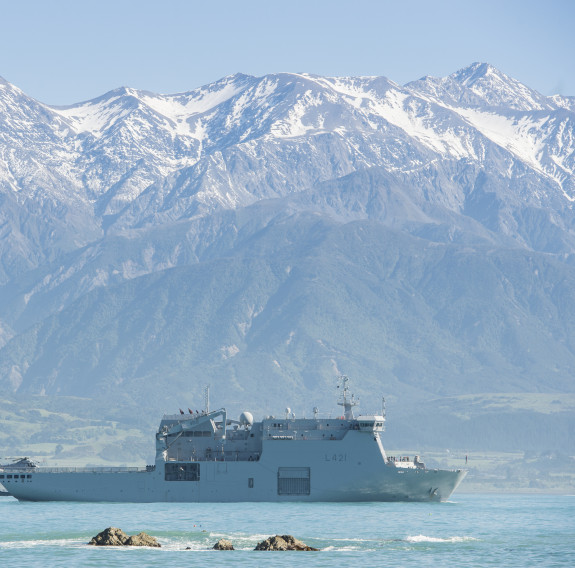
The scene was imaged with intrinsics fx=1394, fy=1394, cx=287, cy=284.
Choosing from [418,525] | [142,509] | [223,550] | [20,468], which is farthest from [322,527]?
[20,468]

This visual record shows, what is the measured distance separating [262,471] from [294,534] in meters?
29.9

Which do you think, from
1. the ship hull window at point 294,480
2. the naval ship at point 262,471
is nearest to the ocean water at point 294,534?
the naval ship at point 262,471

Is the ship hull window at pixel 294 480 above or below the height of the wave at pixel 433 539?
above

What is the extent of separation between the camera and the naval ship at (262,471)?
143125 millimetres

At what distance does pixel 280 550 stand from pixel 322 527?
18091mm

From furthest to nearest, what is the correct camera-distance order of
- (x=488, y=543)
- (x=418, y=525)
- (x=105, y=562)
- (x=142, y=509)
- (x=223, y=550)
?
(x=142, y=509)
(x=418, y=525)
(x=488, y=543)
(x=223, y=550)
(x=105, y=562)

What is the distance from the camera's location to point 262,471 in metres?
144

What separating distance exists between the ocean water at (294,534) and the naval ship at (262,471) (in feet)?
6.49

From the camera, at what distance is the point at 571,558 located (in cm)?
10312

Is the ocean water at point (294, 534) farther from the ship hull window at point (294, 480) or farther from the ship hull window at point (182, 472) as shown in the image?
the ship hull window at point (182, 472)

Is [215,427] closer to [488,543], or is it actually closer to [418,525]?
[418,525]

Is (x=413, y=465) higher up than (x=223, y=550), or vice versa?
(x=413, y=465)

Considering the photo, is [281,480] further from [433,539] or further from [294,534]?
[433,539]

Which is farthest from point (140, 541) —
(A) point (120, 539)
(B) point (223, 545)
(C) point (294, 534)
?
(C) point (294, 534)
